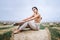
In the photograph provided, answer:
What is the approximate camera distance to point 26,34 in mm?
3383

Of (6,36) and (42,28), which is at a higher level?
(42,28)

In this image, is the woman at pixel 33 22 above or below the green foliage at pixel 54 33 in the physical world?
above

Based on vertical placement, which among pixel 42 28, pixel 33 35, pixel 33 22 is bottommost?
pixel 33 35

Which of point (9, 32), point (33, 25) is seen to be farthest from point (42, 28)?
point (9, 32)

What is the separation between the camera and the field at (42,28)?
3.38 meters

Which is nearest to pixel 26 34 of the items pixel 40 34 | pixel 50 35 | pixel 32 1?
pixel 40 34

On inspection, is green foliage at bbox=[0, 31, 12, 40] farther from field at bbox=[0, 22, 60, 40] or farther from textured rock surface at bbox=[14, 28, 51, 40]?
textured rock surface at bbox=[14, 28, 51, 40]

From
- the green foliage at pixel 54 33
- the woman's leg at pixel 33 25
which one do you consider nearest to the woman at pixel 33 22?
the woman's leg at pixel 33 25

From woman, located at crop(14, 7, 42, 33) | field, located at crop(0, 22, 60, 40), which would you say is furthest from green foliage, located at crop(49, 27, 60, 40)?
woman, located at crop(14, 7, 42, 33)

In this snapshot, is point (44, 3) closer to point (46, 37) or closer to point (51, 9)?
point (51, 9)

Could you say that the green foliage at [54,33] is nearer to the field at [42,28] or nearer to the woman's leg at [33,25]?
the field at [42,28]

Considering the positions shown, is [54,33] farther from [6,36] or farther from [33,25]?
[6,36]

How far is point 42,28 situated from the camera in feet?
11.4

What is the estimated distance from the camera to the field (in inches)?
133
